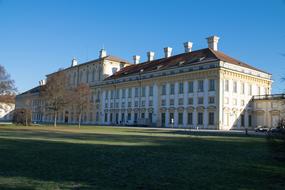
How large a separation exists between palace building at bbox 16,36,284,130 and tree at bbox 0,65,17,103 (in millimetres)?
26288

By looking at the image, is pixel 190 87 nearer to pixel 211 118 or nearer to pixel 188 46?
pixel 211 118

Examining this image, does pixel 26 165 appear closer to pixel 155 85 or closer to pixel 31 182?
pixel 31 182

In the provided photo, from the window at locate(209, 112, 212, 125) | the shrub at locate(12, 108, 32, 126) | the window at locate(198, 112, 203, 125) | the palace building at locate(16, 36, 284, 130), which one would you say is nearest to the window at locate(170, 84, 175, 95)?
the palace building at locate(16, 36, 284, 130)

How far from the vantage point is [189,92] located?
57.5 meters

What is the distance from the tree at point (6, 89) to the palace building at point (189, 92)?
1035 inches

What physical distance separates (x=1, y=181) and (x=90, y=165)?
290 centimetres

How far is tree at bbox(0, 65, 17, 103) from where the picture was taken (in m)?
43.7

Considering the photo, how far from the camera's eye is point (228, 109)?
53.4 metres

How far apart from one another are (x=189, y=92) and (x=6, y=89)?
94.8ft

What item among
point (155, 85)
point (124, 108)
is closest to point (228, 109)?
point (155, 85)

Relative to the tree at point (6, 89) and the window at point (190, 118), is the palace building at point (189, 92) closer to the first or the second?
the window at point (190, 118)

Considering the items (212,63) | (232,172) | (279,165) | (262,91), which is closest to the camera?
(232,172)

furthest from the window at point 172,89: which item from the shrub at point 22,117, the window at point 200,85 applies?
the shrub at point 22,117

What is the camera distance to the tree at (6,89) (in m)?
43.7
